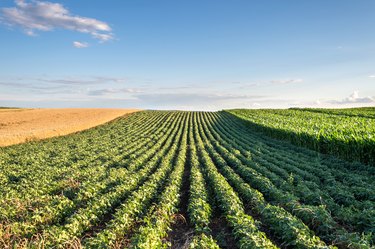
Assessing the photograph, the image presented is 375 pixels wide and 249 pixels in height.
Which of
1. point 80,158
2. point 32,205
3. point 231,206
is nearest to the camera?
point 231,206

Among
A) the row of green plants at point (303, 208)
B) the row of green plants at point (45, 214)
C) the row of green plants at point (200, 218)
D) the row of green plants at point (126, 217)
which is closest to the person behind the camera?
the row of green plants at point (200, 218)

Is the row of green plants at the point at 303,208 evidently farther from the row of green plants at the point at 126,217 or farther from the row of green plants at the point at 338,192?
the row of green plants at the point at 126,217

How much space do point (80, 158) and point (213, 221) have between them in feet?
42.8

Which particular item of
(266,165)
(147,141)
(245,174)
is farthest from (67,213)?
(147,141)

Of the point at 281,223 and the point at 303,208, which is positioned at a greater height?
the point at 303,208

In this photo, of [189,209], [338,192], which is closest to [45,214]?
[189,209]

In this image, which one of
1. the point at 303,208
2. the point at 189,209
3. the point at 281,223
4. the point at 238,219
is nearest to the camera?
the point at 281,223

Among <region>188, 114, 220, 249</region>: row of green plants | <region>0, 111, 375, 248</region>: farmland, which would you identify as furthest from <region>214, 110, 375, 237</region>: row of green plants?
<region>188, 114, 220, 249</region>: row of green plants

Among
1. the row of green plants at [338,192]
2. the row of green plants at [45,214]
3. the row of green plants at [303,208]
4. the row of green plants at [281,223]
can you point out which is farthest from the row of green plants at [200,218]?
the row of green plants at [45,214]

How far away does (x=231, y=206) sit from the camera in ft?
30.1

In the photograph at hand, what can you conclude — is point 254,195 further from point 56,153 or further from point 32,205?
point 56,153

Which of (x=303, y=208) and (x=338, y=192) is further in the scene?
(x=338, y=192)

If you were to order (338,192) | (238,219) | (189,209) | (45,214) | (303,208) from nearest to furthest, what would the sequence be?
(238,219) < (303,208) < (45,214) < (189,209) < (338,192)

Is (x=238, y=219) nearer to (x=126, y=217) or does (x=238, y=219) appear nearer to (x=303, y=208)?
(x=303, y=208)
